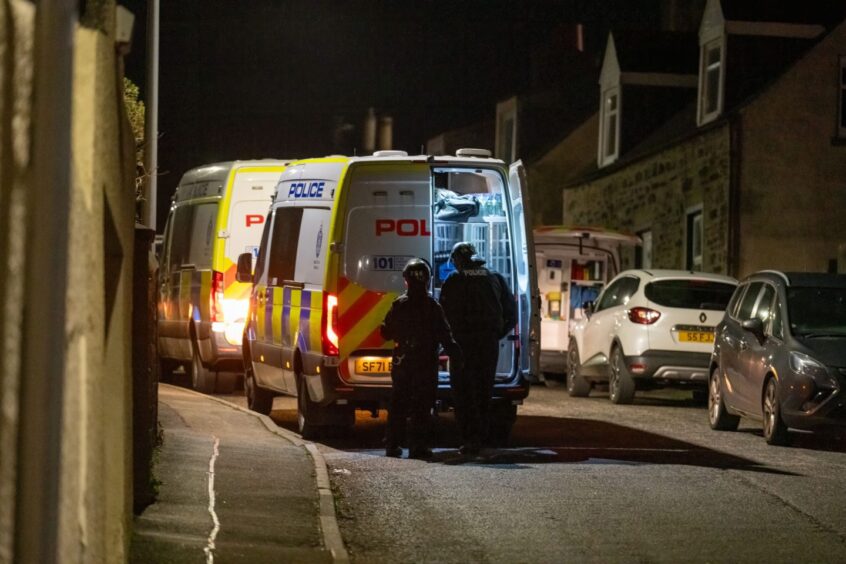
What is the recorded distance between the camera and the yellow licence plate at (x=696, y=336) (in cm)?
1944

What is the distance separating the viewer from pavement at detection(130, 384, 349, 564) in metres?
8.34

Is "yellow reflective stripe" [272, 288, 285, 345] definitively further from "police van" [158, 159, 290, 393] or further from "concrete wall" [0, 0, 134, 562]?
"concrete wall" [0, 0, 134, 562]

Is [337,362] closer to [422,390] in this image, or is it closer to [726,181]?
[422,390]

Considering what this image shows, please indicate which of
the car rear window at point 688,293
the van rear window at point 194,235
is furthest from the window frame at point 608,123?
the van rear window at point 194,235

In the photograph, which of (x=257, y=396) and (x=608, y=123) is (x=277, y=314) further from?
(x=608, y=123)

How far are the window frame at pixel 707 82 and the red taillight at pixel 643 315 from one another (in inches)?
391

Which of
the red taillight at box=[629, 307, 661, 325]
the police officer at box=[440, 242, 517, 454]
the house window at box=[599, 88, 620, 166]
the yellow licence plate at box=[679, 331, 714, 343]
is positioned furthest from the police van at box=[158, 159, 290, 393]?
the house window at box=[599, 88, 620, 166]

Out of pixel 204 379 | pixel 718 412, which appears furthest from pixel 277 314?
pixel 204 379

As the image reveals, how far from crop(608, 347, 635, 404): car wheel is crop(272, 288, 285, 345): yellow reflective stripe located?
17.9 feet

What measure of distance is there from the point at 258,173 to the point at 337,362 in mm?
6076

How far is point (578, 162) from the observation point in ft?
137

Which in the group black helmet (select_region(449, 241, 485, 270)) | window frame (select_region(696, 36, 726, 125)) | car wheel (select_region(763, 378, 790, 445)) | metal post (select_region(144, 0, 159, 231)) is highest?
window frame (select_region(696, 36, 726, 125))

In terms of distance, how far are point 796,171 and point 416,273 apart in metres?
16.3

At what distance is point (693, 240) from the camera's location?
30.3 metres
